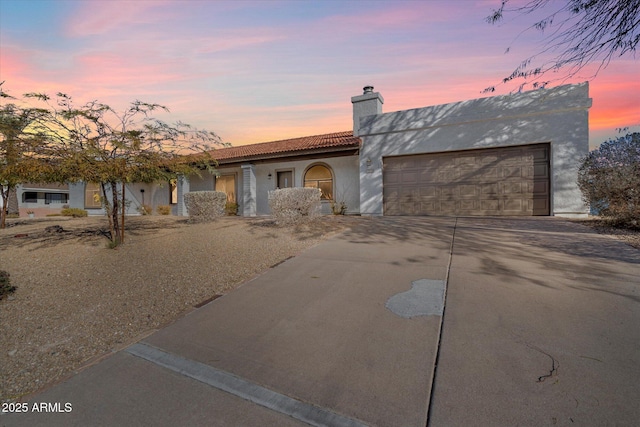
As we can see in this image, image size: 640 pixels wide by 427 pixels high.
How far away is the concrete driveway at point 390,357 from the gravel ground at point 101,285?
375 millimetres

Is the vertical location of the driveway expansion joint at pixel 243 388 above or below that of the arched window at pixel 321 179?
below

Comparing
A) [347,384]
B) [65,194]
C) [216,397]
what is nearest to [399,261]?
[347,384]

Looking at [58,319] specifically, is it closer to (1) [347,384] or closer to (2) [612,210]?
(1) [347,384]

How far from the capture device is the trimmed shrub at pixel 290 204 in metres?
8.88

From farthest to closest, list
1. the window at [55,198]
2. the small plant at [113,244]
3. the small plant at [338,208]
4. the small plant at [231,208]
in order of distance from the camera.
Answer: the window at [55,198]
the small plant at [231,208]
the small plant at [338,208]
the small plant at [113,244]

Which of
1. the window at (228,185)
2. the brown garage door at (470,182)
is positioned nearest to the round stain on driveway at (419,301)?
the brown garage door at (470,182)

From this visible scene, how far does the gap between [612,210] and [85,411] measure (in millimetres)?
10688

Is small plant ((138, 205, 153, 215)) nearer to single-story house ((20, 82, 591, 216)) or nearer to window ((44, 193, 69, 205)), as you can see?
single-story house ((20, 82, 591, 216))

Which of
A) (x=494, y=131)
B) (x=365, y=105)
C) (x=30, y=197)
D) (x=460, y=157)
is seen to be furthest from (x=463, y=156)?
(x=30, y=197)

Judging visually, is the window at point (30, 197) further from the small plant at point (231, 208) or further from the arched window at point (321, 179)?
the arched window at point (321, 179)

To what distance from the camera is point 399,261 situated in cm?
508

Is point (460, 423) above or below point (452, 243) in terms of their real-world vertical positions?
below

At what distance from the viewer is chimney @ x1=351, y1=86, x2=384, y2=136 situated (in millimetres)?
13336

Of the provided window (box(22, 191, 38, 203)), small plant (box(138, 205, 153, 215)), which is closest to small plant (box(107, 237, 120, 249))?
small plant (box(138, 205, 153, 215))
